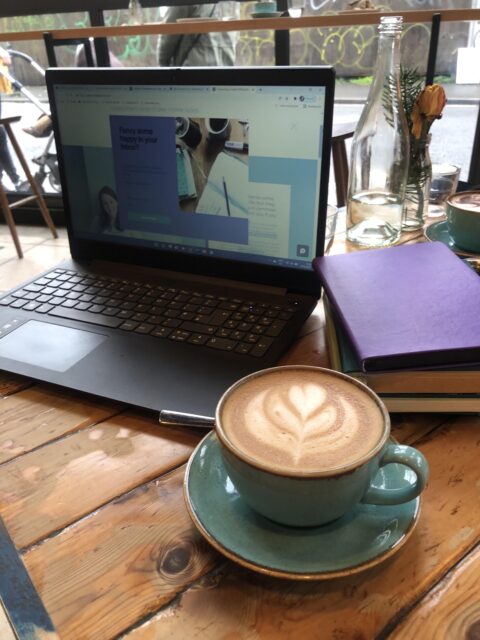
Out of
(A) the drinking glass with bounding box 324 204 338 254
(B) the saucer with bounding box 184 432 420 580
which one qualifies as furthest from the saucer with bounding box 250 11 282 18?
(B) the saucer with bounding box 184 432 420 580

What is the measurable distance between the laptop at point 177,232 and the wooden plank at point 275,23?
876mm

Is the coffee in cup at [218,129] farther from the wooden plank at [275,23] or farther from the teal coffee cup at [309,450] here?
the wooden plank at [275,23]

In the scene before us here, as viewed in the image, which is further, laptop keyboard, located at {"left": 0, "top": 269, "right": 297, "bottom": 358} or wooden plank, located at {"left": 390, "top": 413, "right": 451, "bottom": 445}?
laptop keyboard, located at {"left": 0, "top": 269, "right": 297, "bottom": 358}

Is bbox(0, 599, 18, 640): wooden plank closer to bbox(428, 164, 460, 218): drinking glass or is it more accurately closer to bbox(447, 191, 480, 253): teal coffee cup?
bbox(447, 191, 480, 253): teal coffee cup

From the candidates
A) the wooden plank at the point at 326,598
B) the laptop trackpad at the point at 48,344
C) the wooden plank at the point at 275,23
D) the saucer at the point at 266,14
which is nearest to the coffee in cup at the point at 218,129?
the laptop trackpad at the point at 48,344

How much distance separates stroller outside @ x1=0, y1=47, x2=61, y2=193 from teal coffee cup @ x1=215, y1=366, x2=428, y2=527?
209cm

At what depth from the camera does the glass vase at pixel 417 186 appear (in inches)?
37.4

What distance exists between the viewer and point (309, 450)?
0.37 metres

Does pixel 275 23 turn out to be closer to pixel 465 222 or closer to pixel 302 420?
pixel 465 222

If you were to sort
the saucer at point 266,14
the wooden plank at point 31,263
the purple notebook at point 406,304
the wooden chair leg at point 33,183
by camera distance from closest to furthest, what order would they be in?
1. the purple notebook at point 406,304
2. the saucer at point 266,14
3. the wooden plank at point 31,263
4. the wooden chair leg at point 33,183

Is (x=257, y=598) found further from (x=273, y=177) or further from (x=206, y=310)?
(x=273, y=177)

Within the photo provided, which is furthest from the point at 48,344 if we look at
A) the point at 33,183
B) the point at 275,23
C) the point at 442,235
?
the point at 33,183

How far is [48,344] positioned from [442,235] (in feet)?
2.12

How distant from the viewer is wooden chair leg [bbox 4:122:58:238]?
7.70ft
